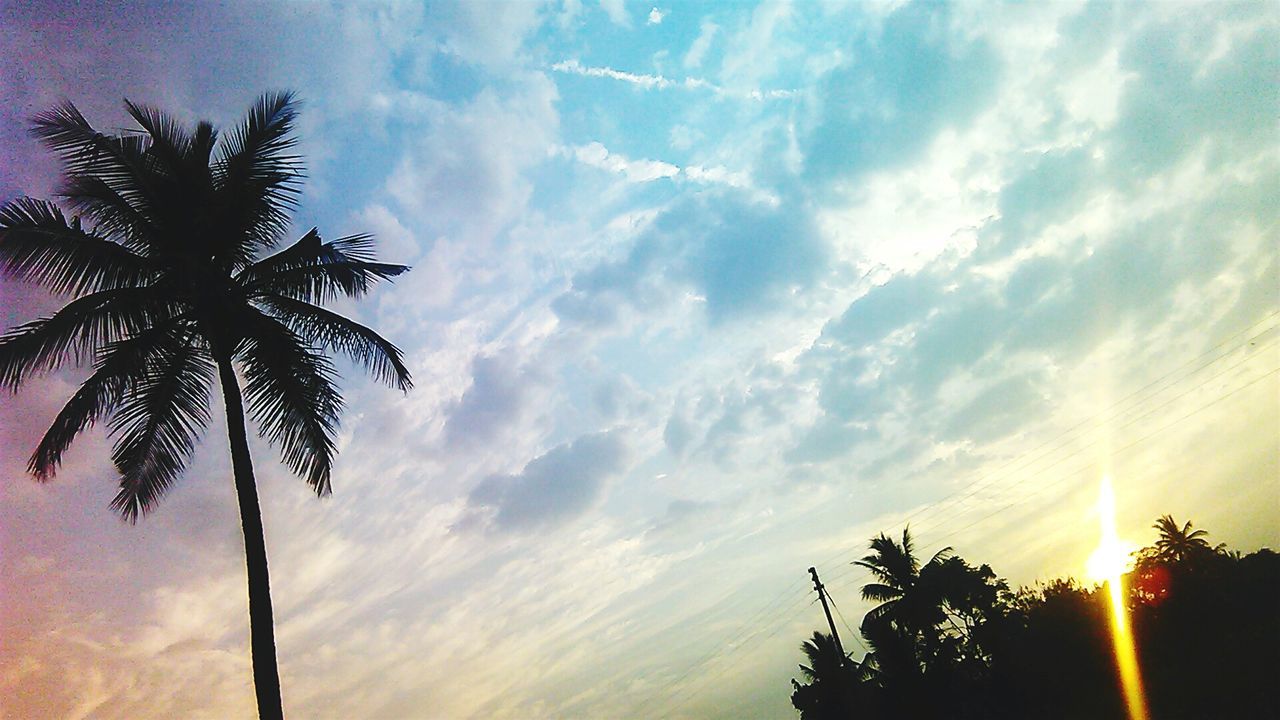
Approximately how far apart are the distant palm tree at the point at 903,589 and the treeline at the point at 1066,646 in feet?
0.19

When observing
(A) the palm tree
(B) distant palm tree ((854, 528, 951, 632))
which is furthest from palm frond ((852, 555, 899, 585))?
(A) the palm tree

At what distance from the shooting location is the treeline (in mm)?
21422

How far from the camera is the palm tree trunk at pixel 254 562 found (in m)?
9.03

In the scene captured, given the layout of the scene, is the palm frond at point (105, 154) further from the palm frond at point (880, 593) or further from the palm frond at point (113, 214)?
the palm frond at point (880, 593)

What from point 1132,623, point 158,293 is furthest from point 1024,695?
point 158,293

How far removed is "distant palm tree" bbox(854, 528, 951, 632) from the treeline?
59mm

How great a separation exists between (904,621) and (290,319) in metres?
35.8

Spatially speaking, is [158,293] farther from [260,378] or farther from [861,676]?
[861,676]

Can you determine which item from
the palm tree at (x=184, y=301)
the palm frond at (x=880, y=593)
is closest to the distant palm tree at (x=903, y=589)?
the palm frond at (x=880, y=593)

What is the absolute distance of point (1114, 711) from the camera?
23641 millimetres

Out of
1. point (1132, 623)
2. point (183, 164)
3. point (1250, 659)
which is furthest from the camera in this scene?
point (1132, 623)

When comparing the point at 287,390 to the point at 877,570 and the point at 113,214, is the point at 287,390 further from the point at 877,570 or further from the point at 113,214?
the point at 877,570

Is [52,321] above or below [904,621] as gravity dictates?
above

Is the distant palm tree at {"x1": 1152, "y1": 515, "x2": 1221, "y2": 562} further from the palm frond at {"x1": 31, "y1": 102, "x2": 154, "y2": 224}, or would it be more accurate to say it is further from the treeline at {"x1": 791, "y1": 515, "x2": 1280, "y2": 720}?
the palm frond at {"x1": 31, "y1": 102, "x2": 154, "y2": 224}
